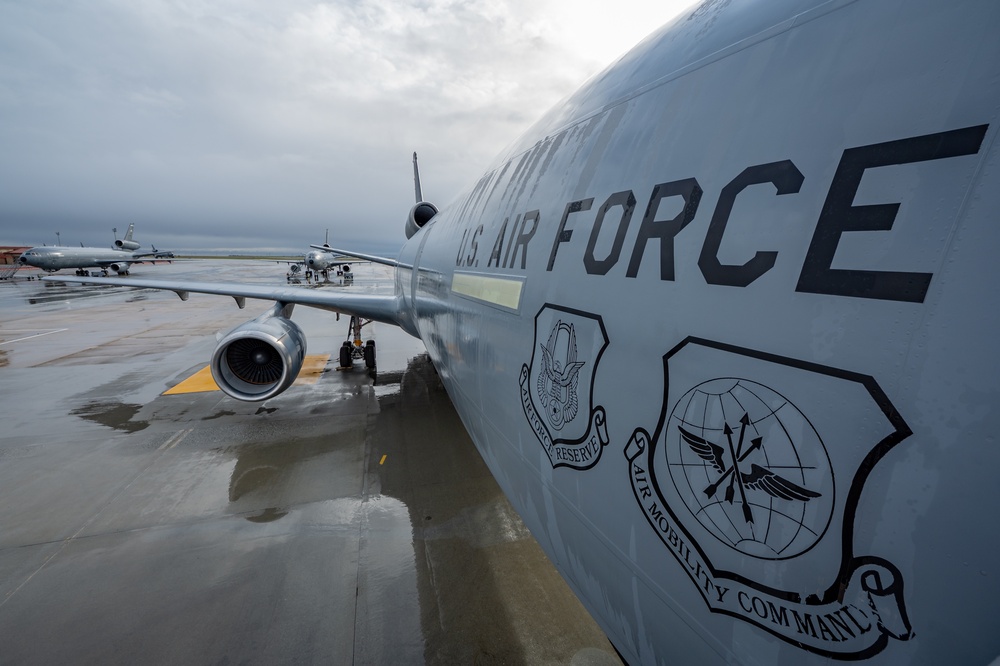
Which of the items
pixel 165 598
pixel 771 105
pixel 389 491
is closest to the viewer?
pixel 771 105

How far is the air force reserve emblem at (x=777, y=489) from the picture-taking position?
1105mm

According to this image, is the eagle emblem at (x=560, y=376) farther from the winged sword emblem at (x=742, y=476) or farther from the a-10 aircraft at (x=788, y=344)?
the winged sword emblem at (x=742, y=476)

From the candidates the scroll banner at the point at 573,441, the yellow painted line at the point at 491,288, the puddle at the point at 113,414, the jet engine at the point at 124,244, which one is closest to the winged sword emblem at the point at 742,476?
the scroll banner at the point at 573,441

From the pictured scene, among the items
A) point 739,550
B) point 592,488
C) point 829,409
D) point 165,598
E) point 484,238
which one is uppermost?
point 484,238

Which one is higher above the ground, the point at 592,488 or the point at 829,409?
the point at 829,409

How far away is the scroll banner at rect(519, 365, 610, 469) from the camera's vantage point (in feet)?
6.57

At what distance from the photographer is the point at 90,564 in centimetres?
499

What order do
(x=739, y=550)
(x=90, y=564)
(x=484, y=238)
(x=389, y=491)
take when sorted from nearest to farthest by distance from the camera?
(x=739, y=550) → (x=484, y=238) → (x=90, y=564) → (x=389, y=491)

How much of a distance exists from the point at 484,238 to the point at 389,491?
4.50m

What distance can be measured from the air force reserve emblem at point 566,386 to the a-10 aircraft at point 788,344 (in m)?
0.02

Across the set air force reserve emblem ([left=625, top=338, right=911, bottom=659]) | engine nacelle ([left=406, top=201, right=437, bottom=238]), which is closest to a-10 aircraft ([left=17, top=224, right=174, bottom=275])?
engine nacelle ([left=406, top=201, right=437, bottom=238])

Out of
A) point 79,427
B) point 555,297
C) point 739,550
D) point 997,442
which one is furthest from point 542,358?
point 79,427

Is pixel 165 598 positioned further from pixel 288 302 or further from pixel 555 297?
pixel 288 302

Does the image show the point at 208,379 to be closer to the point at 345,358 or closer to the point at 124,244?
the point at 345,358
